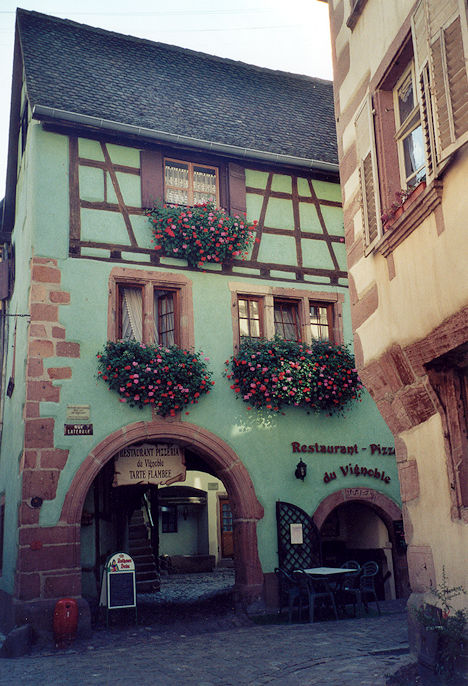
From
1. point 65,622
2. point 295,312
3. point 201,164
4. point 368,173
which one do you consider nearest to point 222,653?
point 65,622

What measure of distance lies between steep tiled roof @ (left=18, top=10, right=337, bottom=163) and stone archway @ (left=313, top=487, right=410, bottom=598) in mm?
5949

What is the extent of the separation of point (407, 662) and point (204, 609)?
636 centimetres

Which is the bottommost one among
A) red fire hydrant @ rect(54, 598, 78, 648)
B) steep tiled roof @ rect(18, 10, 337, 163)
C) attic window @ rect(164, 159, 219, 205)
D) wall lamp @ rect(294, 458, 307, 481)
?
red fire hydrant @ rect(54, 598, 78, 648)

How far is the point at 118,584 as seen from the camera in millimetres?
10438

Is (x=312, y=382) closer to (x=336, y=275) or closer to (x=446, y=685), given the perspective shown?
(x=336, y=275)

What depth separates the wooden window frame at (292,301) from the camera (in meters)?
12.0

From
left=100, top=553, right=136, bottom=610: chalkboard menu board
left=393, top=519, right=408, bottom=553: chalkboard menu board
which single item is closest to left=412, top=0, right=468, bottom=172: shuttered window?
left=100, top=553, right=136, bottom=610: chalkboard menu board

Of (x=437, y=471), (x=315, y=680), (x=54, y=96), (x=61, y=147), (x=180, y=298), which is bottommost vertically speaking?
(x=315, y=680)

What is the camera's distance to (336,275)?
1295cm

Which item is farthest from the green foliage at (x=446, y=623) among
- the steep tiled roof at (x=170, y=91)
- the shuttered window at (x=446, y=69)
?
the steep tiled roof at (x=170, y=91)

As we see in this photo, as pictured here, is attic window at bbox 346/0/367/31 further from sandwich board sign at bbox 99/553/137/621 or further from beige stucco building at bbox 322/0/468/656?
sandwich board sign at bbox 99/553/137/621

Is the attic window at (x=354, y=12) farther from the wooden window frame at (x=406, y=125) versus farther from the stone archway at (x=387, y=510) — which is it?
the stone archway at (x=387, y=510)

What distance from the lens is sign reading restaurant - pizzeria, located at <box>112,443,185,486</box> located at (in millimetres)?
11523

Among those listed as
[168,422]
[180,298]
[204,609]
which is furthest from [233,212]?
[204,609]
